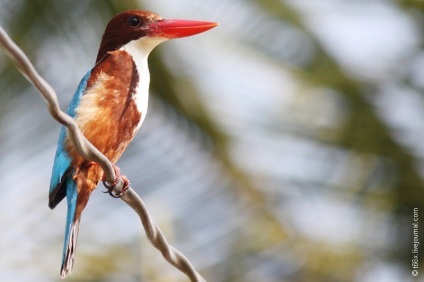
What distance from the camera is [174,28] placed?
3750 millimetres

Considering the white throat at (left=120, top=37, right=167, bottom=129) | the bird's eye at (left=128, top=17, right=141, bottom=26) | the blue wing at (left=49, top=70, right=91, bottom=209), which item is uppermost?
the bird's eye at (left=128, top=17, right=141, bottom=26)

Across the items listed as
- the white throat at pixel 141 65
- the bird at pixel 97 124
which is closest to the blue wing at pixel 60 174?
the bird at pixel 97 124

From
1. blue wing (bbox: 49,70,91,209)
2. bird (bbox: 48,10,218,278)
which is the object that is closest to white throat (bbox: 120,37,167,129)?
bird (bbox: 48,10,218,278)

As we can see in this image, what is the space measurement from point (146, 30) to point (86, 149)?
3.59 ft

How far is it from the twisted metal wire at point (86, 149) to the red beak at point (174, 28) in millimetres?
760

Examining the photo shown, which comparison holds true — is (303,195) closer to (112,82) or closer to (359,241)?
(359,241)

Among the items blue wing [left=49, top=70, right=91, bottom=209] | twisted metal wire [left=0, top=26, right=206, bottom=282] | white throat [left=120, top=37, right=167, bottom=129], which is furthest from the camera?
white throat [left=120, top=37, right=167, bottom=129]

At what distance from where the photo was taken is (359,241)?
5512 millimetres

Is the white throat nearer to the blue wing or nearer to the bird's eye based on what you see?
the bird's eye

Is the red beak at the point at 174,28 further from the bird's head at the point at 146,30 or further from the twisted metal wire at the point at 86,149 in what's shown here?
the twisted metal wire at the point at 86,149

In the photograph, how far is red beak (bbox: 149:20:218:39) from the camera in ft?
12.3

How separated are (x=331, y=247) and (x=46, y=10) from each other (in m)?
1.57

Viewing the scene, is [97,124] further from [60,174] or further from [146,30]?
[146,30]

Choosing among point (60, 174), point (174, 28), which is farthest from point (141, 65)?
point (60, 174)
